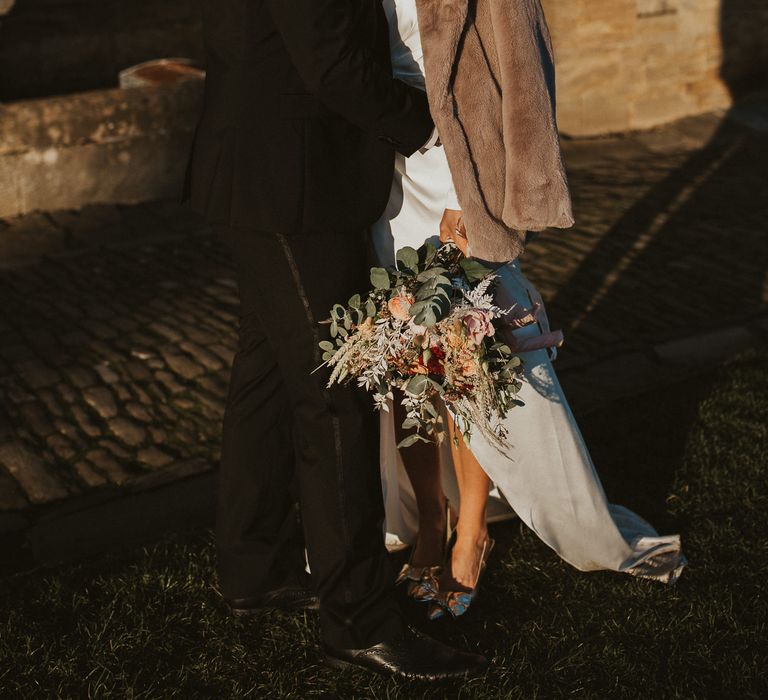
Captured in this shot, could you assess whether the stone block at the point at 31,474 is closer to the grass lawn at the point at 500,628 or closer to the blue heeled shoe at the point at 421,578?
the grass lawn at the point at 500,628

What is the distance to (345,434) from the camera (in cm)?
268

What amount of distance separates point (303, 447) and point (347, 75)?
94 cm

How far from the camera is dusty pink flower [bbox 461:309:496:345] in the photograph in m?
2.48

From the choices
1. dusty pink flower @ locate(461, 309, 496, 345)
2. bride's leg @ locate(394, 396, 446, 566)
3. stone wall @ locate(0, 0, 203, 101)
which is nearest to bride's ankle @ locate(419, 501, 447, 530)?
bride's leg @ locate(394, 396, 446, 566)

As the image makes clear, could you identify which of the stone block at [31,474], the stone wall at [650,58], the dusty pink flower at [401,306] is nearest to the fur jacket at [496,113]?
the dusty pink flower at [401,306]

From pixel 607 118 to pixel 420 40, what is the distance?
23.1 feet

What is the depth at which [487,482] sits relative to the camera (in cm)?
310

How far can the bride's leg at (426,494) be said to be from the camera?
120 inches

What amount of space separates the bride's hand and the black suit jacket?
0.54ft

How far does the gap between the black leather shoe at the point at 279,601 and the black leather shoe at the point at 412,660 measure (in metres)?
0.27

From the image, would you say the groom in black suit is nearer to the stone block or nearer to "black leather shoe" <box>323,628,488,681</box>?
"black leather shoe" <box>323,628,488,681</box>

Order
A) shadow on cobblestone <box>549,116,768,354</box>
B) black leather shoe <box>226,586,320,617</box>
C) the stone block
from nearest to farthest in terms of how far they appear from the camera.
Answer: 1. black leather shoe <box>226,586,320,617</box>
2. the stone block
3. shadow on cobblestone <box>549,116,768,354</box>

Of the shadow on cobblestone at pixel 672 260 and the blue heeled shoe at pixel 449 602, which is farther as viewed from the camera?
the shadow on cobblestone at pixel 672 260

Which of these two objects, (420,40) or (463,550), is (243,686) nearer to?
(463,550)
